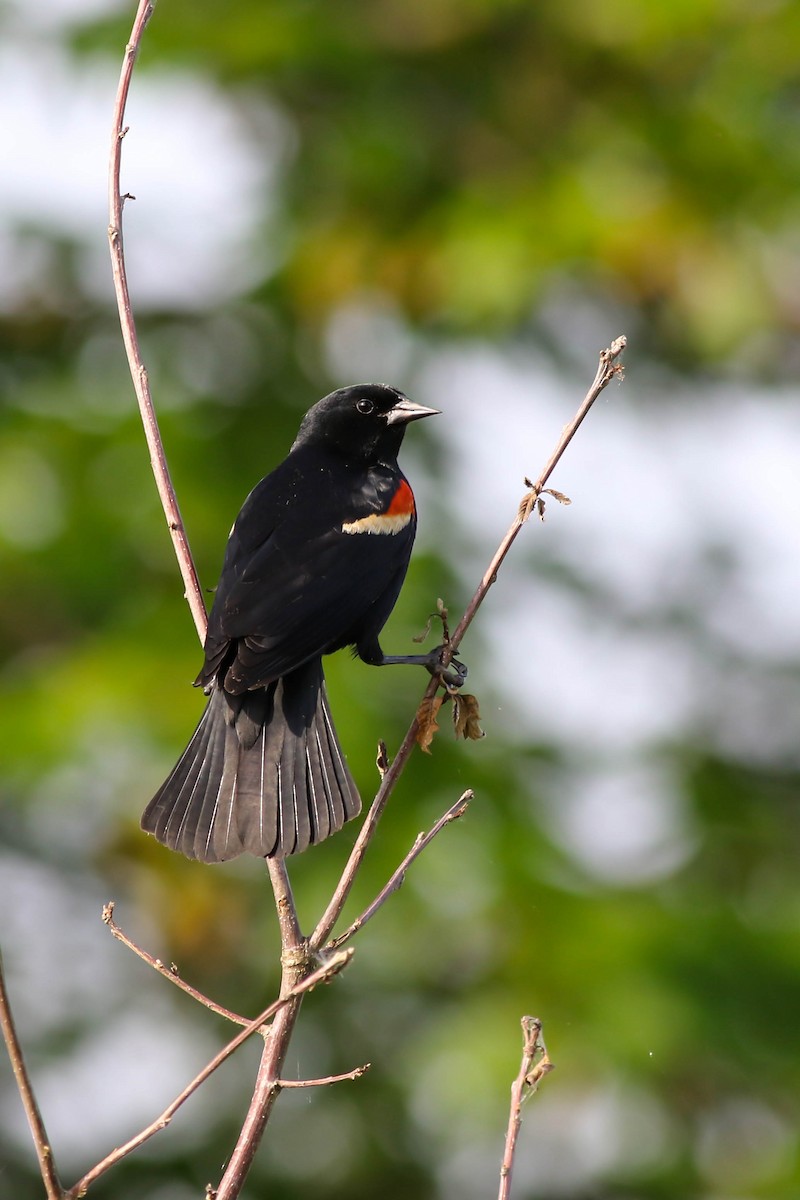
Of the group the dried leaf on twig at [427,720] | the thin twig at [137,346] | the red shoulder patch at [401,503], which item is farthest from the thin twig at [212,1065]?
the red shoulder patch at [401,503]

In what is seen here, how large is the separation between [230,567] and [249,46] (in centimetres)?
469

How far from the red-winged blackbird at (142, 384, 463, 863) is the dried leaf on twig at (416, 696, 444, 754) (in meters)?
0.32

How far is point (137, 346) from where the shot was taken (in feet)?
8.53

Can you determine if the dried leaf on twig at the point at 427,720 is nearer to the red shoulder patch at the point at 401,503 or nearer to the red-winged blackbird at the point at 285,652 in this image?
the red-winged blackbird at the point at 285,652

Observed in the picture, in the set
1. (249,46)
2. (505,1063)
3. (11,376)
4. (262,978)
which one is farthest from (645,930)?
(249,46)

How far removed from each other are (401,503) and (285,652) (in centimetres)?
61

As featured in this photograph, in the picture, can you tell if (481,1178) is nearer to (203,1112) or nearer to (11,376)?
(203,1112)

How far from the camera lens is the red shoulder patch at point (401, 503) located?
3.38 meters

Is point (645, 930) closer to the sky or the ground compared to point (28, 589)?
closer to the ground

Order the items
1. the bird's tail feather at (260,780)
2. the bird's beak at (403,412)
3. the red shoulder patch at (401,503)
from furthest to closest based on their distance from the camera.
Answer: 1. the bird's beak at (403,412)
2. the red shoulder patch at (401,503)
3. the bird's tail feather at (260,780)

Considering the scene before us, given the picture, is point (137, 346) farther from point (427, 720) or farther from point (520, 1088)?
point (520, 1088)

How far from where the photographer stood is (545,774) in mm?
6371

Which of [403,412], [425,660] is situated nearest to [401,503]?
[403,412]

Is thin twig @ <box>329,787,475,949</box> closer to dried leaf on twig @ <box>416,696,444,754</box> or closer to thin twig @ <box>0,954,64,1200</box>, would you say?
dried leaf on twig @ <box>416,696,444,754</box>
